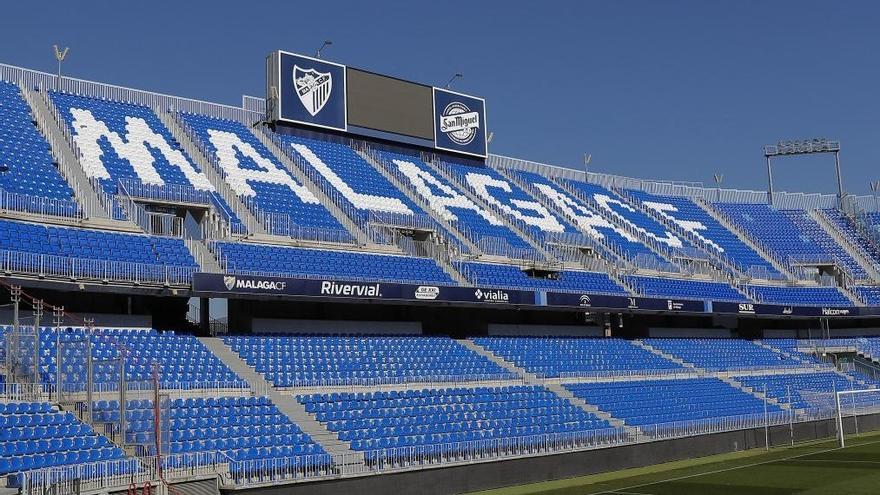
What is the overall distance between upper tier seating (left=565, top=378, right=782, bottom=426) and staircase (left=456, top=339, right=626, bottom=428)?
32 centimetres

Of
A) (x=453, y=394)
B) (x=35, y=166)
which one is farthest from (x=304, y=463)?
(x=35, y=166)

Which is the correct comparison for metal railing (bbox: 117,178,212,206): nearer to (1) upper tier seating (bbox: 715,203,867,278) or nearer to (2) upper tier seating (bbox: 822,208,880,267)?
(1) upper tier seating (bbox: 715,203,867,278)

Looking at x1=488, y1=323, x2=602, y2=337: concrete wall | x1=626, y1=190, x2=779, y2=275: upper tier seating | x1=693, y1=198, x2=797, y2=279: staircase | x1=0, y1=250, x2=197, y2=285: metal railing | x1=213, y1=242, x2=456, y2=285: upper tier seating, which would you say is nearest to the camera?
x1=0, y1=250, x2=197, y2=285: metal railing

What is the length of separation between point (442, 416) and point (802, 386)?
24.4 m

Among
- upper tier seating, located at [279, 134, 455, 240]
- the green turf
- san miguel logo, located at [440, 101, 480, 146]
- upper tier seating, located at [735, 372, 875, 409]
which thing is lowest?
the green turf

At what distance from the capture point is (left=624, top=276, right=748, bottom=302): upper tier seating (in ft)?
155

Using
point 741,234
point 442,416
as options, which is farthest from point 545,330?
point 741,234

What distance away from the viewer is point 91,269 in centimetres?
2739

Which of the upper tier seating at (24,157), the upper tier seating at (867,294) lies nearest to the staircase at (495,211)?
the upper tier seating at (24,157)

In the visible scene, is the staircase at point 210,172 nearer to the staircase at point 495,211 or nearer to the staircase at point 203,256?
the staircase at point 203,256

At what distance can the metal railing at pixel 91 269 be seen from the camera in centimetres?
2581

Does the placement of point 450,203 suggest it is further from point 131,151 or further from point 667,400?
point 131,151

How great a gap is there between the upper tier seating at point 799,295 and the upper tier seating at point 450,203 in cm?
1633

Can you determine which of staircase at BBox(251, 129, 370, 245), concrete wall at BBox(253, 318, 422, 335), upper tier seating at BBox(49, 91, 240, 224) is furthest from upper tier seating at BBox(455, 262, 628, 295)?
upper tier seating at BBox(49, 91, 240, 224)
